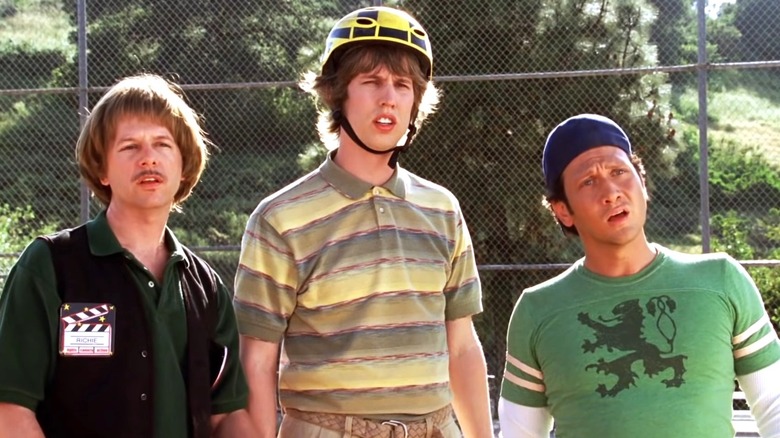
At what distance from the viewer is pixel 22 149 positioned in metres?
17.1

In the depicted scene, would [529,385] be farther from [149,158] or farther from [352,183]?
[149,158]

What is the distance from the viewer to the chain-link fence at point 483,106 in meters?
9.98

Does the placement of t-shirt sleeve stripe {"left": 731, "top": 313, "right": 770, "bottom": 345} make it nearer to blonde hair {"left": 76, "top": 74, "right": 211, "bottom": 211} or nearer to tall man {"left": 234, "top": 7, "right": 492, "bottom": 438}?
tall man {"left": 234, "top": 7, "right": 492, "bottom": 438}

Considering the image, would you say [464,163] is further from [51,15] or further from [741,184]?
[51,15]

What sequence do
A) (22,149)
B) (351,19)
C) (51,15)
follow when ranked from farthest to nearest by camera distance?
1. (51,15)
2. (22,149)
3. (351,19)

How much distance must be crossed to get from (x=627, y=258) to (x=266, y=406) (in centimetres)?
101

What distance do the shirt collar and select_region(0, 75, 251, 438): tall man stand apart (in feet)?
1.23

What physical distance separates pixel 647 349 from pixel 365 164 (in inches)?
38.4

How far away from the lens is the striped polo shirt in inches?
115

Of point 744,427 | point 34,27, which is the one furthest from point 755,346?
point 34,27

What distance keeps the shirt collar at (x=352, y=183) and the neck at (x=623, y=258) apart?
646 mm

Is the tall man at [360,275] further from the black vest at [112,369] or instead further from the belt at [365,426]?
the black vest at [112,369]

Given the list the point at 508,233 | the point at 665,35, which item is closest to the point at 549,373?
the point at 508,233

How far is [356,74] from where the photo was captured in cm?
310
